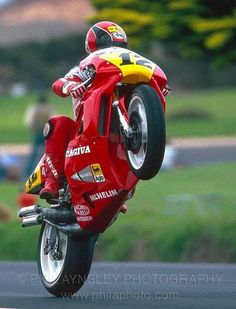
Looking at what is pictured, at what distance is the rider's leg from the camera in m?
10.6

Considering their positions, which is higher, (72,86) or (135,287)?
(72,86)

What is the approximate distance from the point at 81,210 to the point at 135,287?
1.06 metres

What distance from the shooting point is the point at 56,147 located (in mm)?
10633

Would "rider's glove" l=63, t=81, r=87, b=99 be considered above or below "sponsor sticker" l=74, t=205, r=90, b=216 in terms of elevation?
above

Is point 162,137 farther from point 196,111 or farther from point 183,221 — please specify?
point 196,111

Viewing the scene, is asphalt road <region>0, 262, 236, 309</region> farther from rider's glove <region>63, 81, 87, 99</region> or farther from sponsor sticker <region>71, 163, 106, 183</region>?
rider's glove <region>63, 81, 87, 99</region>

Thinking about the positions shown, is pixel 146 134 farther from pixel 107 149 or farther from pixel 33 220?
pixel 33 220

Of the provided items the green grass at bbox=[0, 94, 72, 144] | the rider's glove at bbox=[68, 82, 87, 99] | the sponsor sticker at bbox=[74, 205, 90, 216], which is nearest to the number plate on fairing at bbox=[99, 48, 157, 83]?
the rider's glove at bbox=[68, 82, 87, 99]

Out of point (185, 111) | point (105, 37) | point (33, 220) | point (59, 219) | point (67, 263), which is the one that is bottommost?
point (185, 111)

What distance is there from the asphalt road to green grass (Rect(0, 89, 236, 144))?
28890mm

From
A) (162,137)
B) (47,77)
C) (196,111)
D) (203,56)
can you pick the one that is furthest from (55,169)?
(47,77)

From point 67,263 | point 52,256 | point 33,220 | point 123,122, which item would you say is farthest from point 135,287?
point 123,122

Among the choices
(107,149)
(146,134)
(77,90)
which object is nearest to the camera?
(146,134)

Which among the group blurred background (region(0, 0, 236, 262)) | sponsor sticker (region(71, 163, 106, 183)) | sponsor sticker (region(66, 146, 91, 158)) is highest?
sponsor sticker (region(66, 146, 91, 158))
